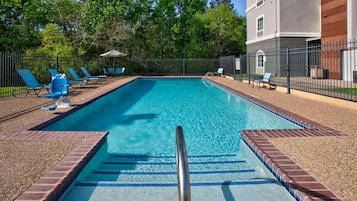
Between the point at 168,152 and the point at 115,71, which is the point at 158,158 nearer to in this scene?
the point at 168,152

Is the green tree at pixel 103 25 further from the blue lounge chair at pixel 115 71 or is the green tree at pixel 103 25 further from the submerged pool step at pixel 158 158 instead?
the submerged pool step at pixel 158 158

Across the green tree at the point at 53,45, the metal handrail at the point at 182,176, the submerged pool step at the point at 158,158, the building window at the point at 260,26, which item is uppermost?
the building window at the point at 260,26

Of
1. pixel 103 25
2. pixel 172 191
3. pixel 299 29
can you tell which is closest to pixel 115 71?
pixel 103 25

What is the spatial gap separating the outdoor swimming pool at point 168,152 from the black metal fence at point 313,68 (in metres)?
3.07

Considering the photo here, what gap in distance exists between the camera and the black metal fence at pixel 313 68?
40.7ft

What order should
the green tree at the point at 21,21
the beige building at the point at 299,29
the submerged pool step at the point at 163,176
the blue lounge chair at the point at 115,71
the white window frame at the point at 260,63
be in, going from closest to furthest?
the submerged pool step at the point at 163,176
the beige building at the point at 299,29
the green tree at the point at 21,21
the white window frame at the point at 260,63
the blue lounge chair at the point at 115,71

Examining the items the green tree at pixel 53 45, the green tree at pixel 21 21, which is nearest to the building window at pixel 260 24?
the green tree at pixel 53 45

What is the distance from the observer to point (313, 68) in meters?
18.7

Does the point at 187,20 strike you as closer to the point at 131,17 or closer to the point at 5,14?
the point at 131,17

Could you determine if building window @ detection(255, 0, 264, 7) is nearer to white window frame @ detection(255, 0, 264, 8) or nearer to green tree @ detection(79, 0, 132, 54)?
white window frame @ detection(255, 0, 264, 8)

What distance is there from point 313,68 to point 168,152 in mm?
15105

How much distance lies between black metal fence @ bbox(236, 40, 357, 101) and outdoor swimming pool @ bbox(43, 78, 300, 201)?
10.1 ft

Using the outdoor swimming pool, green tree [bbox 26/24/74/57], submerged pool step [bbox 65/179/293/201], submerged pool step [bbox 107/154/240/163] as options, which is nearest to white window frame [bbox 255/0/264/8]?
green tree [bbox 26/24/74/57]

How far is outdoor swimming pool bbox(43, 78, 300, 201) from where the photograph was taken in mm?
3475
